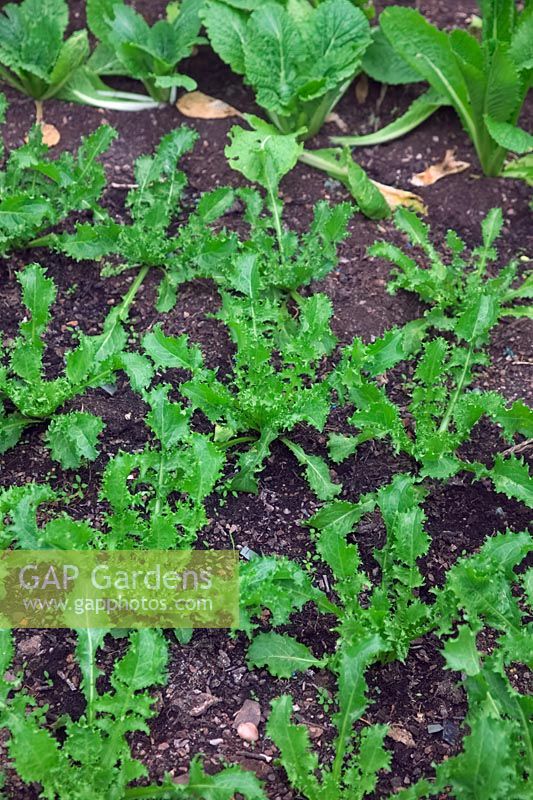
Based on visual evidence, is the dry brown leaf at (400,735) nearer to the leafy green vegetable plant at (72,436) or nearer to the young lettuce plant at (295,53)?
the leafy green vegetable plant at (72,436)

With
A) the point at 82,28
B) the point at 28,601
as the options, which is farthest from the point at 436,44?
the point at 28,601

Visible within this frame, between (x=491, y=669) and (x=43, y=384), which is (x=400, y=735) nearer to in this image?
(x=491, y=669)

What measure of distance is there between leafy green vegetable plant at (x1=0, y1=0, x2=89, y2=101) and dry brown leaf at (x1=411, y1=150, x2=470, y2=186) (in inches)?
68.5

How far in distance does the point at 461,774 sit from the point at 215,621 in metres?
0.85

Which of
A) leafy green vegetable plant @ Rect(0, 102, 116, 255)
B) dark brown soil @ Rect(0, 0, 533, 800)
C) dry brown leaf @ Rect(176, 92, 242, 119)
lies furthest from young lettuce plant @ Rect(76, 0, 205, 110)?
leafy green vegetable plant @ Rect(0, 102, 116, 255)

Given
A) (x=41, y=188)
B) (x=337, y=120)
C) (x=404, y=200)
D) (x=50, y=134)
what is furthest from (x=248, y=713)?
(x=337, y=120)

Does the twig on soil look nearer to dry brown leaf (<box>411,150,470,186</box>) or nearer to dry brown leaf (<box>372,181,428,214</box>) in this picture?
dry brown leaf (<box>372,181,428,214</box>)

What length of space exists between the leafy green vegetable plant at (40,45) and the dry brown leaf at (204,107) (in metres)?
0.53

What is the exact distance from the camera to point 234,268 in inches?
141

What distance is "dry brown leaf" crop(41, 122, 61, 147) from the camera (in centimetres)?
434

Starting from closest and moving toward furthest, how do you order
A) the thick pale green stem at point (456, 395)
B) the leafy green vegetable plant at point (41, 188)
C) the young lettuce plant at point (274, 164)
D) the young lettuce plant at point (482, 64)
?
the thick pale green stem at point (456, 395)
the leafy green vegetable plant at point (41, 188)
the young lettuce plant at point (274, 164)
the young lettuce plant at point (482, 64)

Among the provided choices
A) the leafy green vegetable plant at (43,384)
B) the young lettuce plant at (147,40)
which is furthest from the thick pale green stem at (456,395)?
the young lettuce plant at (147,40)

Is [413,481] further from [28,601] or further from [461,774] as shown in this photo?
[28,601]

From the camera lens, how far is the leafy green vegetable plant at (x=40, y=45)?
4246mm
